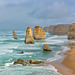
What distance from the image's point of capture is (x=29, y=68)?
22.0 metres

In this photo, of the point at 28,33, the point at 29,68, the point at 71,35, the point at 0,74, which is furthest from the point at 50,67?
the point at 71,35

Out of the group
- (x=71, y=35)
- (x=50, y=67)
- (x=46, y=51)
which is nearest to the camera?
(x=50, y=67)

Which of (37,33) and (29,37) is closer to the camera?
(29,37)

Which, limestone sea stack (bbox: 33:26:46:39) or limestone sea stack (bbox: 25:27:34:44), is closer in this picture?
limestone sea stack (bbox: 25:27:34:44)

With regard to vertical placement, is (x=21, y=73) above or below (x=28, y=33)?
below

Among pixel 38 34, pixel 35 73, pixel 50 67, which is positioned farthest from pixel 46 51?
pixel 38 34

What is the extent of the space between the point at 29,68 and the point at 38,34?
5470 cm

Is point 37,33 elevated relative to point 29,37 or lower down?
elevated

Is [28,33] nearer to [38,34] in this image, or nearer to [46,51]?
[46,51]

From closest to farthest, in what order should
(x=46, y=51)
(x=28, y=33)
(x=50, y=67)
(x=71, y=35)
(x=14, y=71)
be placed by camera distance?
(x=14, y=71)
(x=50, y=67)
(x=46, y=51)
(x=28, y=33)
(x=71, y=35)

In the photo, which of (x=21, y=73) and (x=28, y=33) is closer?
(x=21, y=73)

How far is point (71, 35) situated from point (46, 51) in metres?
39.5

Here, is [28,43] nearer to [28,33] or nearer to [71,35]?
[28,33]

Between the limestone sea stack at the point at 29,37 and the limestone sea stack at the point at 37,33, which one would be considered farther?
the limestone sea stack at the point at 37,33
